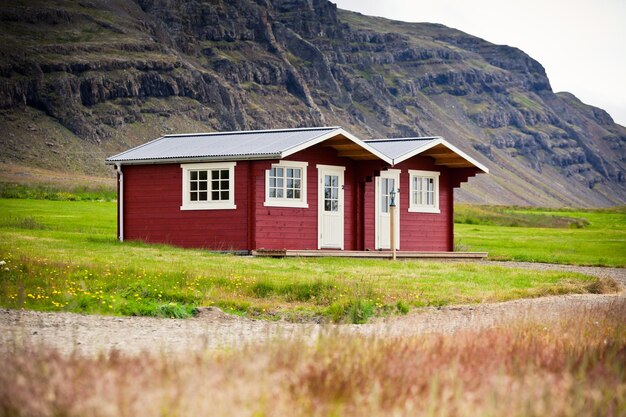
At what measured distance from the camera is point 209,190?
3180cm

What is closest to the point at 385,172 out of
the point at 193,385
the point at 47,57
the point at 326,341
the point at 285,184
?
the point at 285,184

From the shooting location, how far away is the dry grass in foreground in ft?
19.9

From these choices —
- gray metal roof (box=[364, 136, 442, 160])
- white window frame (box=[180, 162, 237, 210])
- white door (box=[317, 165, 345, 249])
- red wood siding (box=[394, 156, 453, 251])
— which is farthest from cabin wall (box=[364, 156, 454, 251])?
white window frame (box=[180, 162, 237, 210])

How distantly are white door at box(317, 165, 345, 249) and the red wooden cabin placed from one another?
0.10 ft

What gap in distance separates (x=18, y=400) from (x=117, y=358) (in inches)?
55.1

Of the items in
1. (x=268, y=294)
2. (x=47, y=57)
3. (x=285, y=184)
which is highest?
(x=47, y=57)

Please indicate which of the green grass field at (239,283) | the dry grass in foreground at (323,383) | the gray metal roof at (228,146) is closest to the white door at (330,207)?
the gray metal roof at (228,146)

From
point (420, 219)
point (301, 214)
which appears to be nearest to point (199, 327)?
point (301, 214)

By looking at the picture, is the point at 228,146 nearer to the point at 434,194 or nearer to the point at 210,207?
the point at 210,207

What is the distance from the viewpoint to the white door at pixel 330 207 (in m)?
32.5

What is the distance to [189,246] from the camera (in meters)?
32.2

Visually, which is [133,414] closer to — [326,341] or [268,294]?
[326,341]

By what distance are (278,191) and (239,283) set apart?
11677 millimetres

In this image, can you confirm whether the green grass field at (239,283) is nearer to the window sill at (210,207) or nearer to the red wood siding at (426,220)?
the window sill at (210,207)
